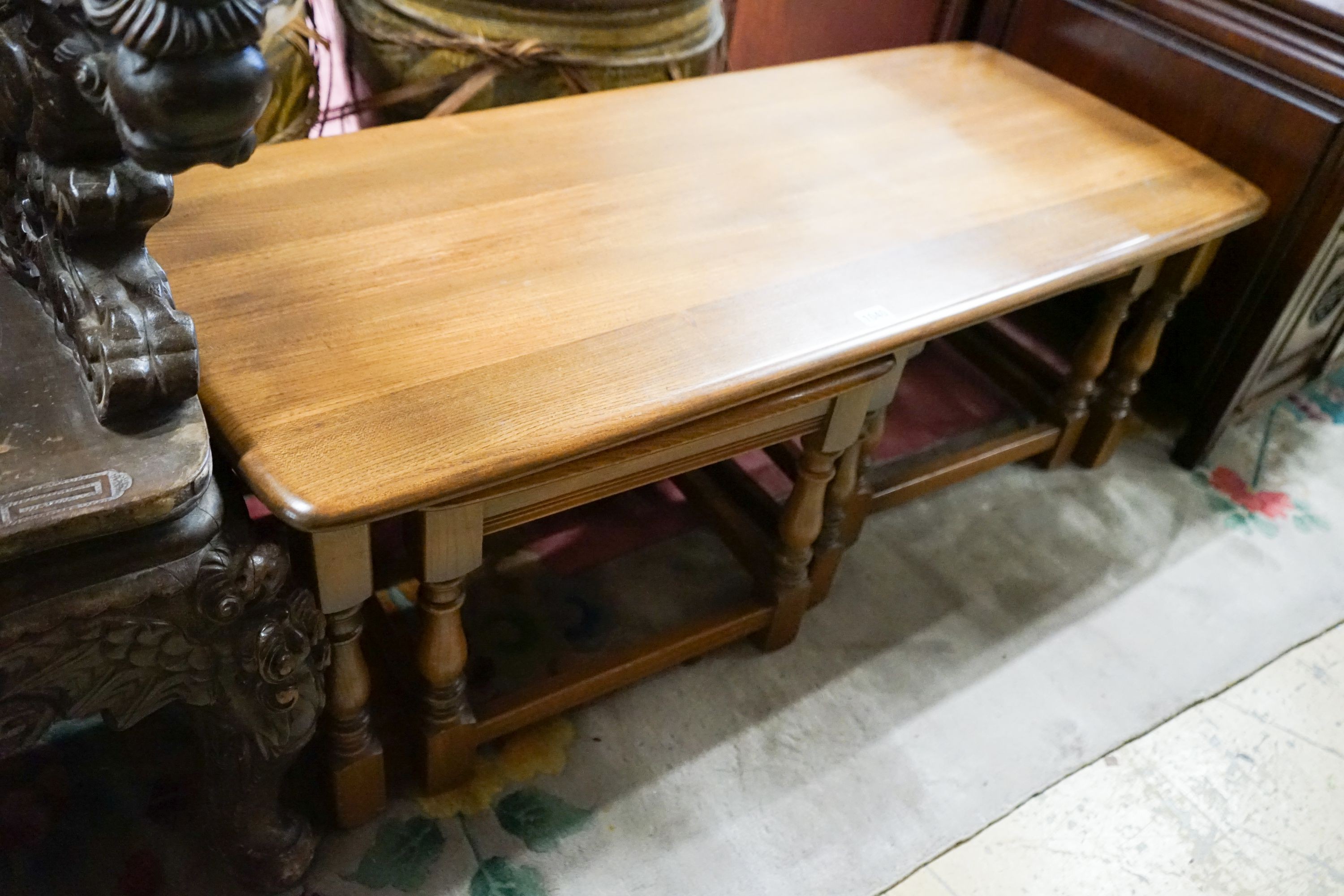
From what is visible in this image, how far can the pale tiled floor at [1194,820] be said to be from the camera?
1062mm

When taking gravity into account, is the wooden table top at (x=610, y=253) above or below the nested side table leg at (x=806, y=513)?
above

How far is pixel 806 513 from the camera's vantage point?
3.64 feet

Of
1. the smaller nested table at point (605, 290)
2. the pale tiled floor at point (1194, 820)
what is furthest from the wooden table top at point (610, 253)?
the pale tiled floor at point (1194, 820)

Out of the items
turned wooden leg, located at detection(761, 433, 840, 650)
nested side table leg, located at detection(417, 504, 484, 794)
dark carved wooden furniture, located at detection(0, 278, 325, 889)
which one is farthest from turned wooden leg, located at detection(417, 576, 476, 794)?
turned wooden leg, located at detection(761, 433, 840, 650)

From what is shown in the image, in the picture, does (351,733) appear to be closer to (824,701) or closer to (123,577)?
(123,577)

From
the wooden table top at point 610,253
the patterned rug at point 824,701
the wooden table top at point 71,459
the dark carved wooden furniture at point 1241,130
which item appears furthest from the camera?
the dark carved wooden furniture at point 1241,130

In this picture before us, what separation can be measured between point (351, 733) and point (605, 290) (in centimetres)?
44

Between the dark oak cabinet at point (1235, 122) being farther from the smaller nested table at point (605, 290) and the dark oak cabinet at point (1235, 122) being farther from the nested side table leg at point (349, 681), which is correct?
the nested side table leg at point (349, 681)

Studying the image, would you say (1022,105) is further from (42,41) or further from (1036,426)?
(42,41)

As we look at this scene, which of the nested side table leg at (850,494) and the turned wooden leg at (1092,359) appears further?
the turned wooden leg at (1092,359)

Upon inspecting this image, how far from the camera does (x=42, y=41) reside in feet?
2.00

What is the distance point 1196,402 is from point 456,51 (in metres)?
1.14

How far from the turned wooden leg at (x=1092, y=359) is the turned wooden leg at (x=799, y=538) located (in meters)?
0.48

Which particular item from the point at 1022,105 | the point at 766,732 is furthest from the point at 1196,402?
the point at 766,732
